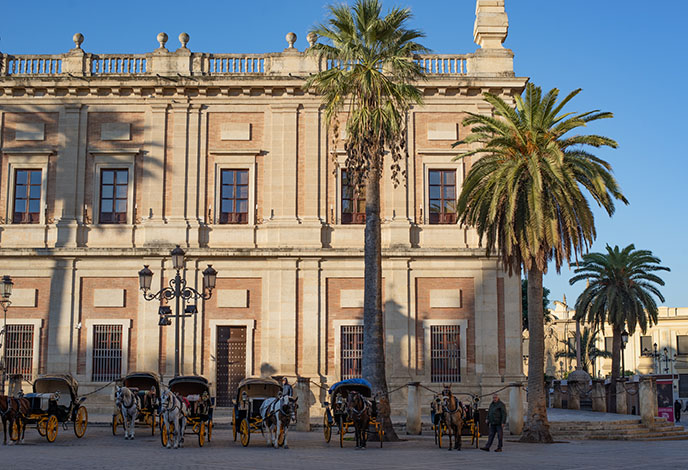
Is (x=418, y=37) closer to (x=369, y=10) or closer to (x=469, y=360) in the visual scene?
(x=369, y=10)

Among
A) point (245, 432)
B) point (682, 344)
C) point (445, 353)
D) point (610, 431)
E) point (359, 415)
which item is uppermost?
point (682, 344)

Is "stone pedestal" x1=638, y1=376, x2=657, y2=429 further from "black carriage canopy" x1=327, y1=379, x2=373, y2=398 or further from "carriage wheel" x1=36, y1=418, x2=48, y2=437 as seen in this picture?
"carriage wheel" x1=36, y1=418, x2=48, y2=437

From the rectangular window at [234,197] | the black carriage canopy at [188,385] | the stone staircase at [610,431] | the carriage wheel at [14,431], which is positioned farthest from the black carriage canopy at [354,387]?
the rectangular window at [234,197]

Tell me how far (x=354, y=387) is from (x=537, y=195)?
22.9 ft

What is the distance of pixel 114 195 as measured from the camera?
3095 cm

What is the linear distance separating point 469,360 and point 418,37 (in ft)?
37.9

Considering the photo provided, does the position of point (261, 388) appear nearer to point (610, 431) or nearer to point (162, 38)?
point (610, 431)

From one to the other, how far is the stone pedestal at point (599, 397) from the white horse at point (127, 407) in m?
20.6

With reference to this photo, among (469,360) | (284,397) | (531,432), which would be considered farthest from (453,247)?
(284,397)

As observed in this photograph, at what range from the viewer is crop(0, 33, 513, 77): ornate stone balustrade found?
31.4 meters

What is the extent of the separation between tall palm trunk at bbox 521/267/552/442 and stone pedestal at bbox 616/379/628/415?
10354 millimetres

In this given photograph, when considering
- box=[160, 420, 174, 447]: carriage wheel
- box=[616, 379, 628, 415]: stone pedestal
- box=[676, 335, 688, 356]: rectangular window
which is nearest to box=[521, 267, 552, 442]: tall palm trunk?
box=[160, 420, 174, 447]: carriage wheel

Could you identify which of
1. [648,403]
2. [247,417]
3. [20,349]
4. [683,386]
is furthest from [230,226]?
[683,386]

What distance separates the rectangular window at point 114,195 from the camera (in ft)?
101
